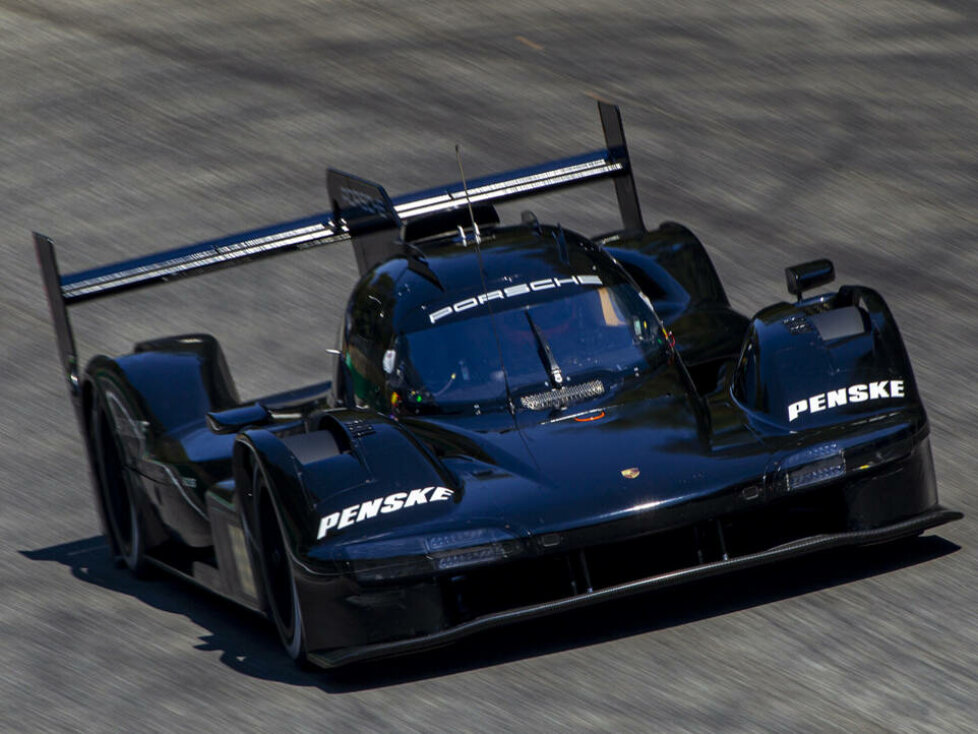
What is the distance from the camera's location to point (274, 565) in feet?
23.3

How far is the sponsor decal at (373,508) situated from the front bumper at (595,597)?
0.43m

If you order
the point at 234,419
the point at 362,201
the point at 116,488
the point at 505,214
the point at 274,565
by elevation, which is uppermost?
the point at 362,201

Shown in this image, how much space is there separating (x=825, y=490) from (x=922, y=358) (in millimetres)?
4244

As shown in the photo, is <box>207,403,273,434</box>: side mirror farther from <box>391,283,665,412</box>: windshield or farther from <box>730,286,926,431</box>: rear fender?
<box>730,286,926,431</box>: rear fender

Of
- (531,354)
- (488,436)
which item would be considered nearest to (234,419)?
(488,436)

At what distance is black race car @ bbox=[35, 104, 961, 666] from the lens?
6555 mm

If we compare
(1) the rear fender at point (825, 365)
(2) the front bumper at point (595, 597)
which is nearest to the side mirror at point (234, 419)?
(2) the front bumper at point (595, 597)

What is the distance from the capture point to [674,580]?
6527 mm

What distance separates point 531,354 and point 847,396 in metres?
1.35

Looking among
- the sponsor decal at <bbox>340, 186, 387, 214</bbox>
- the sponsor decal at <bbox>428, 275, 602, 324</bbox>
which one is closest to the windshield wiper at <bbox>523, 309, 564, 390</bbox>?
the sponsor decal at <bbox>428, 275, 602, 324</bbox>

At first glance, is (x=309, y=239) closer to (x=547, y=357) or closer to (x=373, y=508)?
(x=547, y=357)

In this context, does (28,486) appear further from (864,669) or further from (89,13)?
(89,13)

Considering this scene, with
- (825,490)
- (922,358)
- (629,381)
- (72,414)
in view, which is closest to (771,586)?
(825,490)

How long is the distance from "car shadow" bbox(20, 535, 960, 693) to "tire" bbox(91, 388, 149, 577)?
37.2 inches
